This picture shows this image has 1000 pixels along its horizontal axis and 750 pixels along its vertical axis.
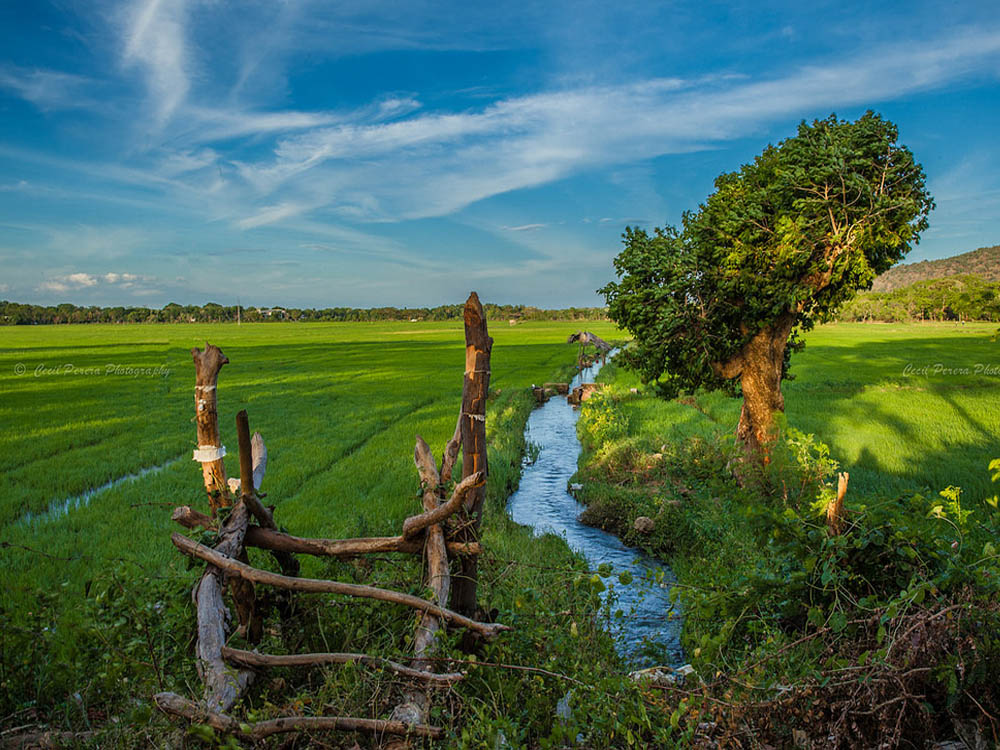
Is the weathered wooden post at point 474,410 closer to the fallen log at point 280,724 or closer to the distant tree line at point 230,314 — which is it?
the fallen log at point 280,724

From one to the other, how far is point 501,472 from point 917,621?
1012 centimetres

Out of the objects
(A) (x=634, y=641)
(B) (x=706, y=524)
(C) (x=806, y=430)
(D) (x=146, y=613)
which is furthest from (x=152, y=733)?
(C) (x=806, y=430)

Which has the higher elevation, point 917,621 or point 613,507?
point 917,621

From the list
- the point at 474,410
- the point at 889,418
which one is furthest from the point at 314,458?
the point at 889,418

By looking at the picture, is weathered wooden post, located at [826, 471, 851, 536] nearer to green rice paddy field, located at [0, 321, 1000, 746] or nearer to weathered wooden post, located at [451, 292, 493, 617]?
green rice paddy field, located at [0, 321, 1000, 746]

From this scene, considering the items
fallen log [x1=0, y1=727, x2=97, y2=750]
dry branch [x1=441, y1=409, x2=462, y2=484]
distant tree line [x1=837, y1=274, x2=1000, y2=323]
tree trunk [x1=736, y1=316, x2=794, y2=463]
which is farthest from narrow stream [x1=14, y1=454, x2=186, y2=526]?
distant tree line [x1=837, y1=274, x2=1000, y2=323]

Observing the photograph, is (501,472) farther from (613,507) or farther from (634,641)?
(634,641)

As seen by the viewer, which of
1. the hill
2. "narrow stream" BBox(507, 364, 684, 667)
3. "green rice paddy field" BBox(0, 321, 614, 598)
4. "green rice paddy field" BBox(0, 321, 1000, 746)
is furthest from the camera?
the hill

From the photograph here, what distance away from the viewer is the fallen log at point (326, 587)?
13.3 ft

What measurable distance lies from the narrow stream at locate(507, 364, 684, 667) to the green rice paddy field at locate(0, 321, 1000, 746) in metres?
0.58

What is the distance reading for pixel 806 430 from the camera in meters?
16.5

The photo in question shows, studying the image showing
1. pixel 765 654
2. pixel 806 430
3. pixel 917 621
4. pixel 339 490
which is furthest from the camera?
pixel 806 430

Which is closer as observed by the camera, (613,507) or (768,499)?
(768,499)

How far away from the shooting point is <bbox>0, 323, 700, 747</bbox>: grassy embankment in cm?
376
